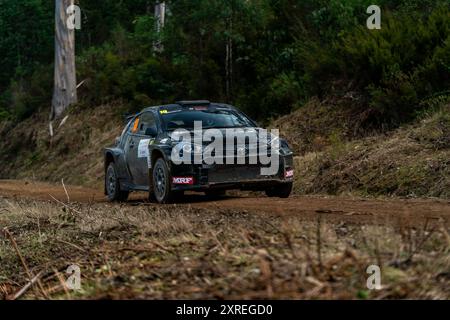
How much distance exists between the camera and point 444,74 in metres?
16.6

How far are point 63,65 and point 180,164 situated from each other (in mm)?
18749

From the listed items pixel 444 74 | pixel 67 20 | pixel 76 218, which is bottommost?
pixel 76 218

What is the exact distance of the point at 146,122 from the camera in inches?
602

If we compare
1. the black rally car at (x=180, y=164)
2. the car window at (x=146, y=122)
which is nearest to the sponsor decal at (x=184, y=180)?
the black rally car at (x=180, y=164)

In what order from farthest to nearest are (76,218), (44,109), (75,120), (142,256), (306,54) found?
(44,109)
(75,120)
(306,54)
(76,218)
(142,256)

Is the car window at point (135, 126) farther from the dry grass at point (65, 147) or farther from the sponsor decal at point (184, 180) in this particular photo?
the dry grass at point (65, 147)

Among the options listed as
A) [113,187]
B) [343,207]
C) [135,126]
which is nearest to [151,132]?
[135,126]

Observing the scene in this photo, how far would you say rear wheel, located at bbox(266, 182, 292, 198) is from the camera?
14.0 metres

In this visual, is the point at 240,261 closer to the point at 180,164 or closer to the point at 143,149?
the point at 180,164

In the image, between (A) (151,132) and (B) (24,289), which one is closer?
(B) (24,289)

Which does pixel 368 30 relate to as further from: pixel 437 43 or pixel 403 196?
pixel 403 196

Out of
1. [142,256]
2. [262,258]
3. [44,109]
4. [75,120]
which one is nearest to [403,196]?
[142,256]

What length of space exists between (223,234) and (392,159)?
7349 millimetres

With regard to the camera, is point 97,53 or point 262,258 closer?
point 262,258
